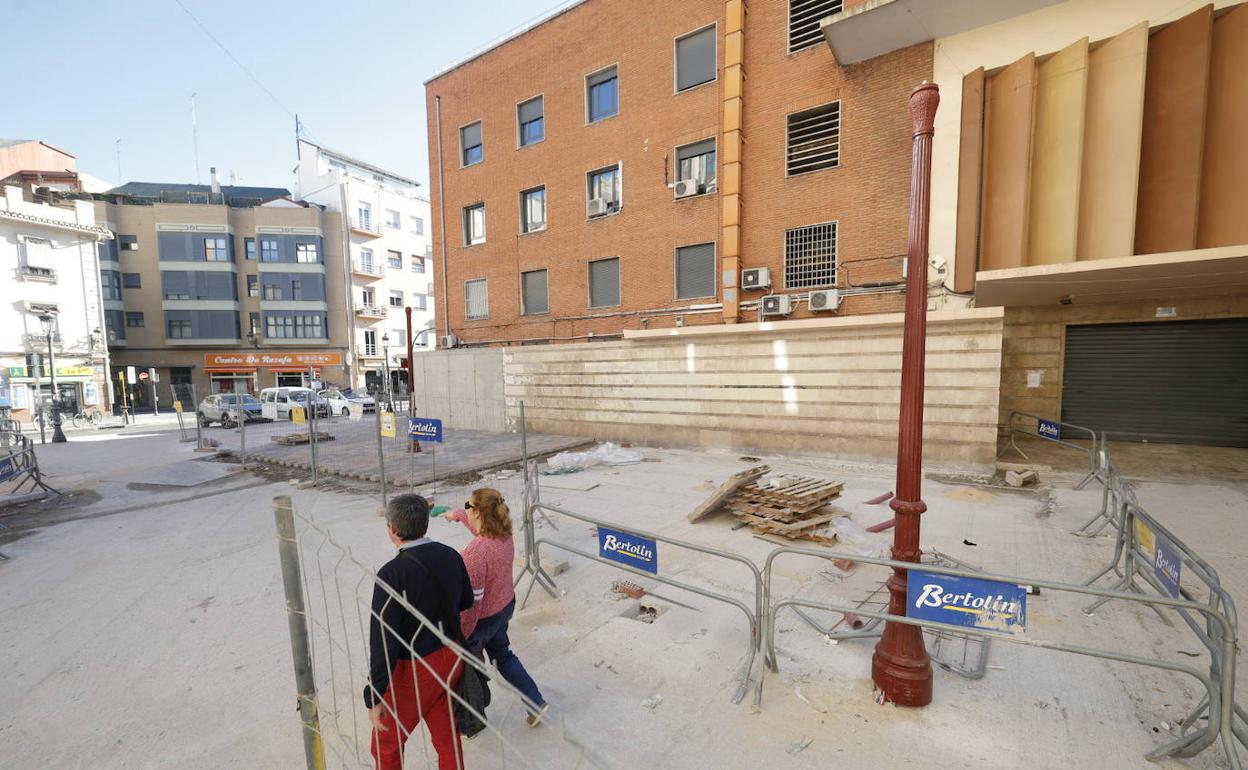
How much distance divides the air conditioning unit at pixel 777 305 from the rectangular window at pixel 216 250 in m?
45.2

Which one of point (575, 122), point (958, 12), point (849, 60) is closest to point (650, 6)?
point (575, 122)

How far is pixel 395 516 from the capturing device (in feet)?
8.57

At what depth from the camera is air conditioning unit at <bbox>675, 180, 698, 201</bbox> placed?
46.2 ft

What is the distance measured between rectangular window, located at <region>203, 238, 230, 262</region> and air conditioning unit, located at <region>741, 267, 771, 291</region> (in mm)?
→ 44390

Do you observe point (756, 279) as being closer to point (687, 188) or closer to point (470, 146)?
point (687, 188)

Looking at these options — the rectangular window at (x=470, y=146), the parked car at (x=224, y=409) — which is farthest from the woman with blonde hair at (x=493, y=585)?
the parked car at (x=224, y=409)

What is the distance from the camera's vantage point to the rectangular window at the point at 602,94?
15.9 m

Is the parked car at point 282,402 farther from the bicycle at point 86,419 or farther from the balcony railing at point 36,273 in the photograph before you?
the balcony railing at point 36,273

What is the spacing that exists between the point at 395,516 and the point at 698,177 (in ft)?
45.6

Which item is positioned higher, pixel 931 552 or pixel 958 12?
pixel 958 12

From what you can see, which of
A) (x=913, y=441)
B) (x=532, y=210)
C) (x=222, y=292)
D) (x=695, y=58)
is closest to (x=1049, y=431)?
(x=913, y=441)

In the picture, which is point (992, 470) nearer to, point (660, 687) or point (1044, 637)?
point (1044, 637)

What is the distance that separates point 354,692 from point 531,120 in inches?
732

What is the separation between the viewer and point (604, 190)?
53.3 feet
